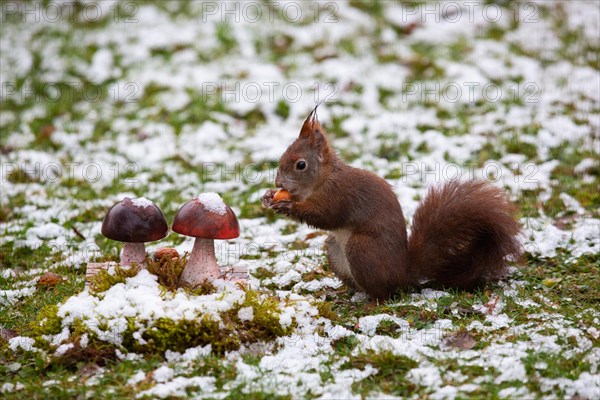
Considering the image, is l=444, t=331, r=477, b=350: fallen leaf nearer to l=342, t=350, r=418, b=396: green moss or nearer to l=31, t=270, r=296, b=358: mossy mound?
l=342, t=350, r=418, b=396: green moss

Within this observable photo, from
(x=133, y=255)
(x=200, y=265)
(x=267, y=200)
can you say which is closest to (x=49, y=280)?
(x=133, y=255)

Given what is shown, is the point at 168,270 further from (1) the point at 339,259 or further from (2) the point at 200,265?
(1) the point at 339,259

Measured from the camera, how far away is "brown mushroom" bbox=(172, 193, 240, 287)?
10.9 ft

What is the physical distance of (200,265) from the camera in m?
3.52

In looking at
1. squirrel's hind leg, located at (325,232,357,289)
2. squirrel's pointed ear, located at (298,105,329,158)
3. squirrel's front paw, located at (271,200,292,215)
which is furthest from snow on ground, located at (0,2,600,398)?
squirrel's pointed ear, located at (298,105,329,158)

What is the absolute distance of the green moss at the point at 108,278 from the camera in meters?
3.42

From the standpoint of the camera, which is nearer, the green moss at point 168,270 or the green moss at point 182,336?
the green moss at point 182,336

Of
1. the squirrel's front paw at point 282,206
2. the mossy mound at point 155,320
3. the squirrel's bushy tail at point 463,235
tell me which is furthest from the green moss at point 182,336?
the squirrel's bushy tail at point 463,235

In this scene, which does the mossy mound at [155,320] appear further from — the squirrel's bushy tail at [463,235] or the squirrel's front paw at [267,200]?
the squirrel's bushy tail at [463,235]

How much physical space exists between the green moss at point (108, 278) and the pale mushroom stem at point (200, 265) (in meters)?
0.25

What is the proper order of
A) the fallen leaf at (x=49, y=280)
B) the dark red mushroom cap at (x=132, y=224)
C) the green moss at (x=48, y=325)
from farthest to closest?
the fallen leaf at (x=49, y=280)
the dark red mushroom cap at (x=132, y=224)
the green moss at (x=48, y=325)

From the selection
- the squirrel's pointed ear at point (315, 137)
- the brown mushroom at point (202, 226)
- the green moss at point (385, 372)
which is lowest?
the green moss at point (385, 372)

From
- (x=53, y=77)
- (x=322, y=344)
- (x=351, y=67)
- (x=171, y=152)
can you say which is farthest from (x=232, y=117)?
(x=322, y=344)

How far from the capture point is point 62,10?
9.20 meters
